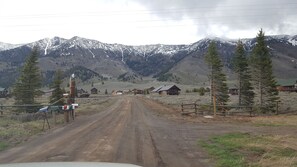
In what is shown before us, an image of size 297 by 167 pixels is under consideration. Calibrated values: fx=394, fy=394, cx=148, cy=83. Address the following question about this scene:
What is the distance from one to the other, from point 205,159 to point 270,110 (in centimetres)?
3377

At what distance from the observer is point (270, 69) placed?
5288 cm

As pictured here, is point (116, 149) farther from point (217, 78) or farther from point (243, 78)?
point (217, 78)

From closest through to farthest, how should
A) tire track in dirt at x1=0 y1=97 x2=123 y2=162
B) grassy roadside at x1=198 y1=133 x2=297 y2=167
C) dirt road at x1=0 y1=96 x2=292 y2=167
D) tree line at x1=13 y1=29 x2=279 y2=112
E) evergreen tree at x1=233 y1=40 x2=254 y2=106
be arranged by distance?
1. grassy roadside at x1=198 y1=133 x2=297 y2=167
2. dirt road at x1=0 y1=96 x2=292 y2=167
3. tire track in dirt at x1=0 y1=97 x2=123 y2=162
4. tree line at x1=13 y1=29 x2=279 y2=112
5. evergreen tree at x1=233 y1=40 x2=254 y2=106

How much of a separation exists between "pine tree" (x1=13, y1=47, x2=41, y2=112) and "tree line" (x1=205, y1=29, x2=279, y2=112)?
22.9 m

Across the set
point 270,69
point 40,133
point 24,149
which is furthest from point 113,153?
point 270,69

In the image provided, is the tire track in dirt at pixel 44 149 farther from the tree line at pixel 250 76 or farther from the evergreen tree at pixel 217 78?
the evergreen tree at pixel 217 78

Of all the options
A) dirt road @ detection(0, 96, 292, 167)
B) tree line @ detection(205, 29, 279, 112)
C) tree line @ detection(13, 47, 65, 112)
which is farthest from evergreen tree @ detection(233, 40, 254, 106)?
dirt road @ detection(0, 96, 292, 167)

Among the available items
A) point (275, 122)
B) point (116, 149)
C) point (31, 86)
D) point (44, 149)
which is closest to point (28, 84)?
point (31, 86)

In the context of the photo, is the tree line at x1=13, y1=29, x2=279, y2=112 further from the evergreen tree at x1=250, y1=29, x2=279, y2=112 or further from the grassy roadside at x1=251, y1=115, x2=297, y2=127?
the grassy roadside at x1=251, y1=115, x2=297, y2=127

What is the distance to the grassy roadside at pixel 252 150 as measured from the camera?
10.6m

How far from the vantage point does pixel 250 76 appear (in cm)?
5844

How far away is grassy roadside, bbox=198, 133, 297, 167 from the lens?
10578 millimetres

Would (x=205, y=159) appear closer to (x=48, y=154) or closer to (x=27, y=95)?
(x=48, y=154)

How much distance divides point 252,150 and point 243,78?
155ft
